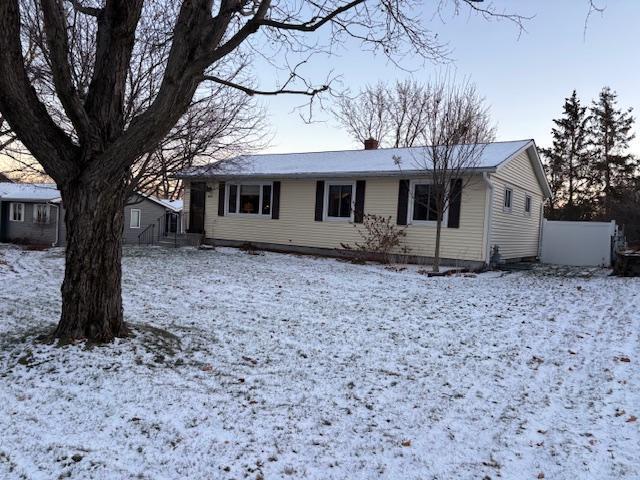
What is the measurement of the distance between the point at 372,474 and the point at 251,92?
3858mm

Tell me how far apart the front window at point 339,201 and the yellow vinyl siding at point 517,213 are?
432 cm

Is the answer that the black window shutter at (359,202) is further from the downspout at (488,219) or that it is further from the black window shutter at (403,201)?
the downspout at (488,219)

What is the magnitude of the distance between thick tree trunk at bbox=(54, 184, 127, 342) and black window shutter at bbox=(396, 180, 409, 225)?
1010 cm

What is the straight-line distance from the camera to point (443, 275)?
11461mm

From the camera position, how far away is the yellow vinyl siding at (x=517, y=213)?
523 inches

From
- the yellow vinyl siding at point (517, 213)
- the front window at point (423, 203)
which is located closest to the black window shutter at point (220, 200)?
the front window at point (423, 203)

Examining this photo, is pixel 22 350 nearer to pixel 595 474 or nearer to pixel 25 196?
pixel 595 474

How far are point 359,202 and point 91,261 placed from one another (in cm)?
1080

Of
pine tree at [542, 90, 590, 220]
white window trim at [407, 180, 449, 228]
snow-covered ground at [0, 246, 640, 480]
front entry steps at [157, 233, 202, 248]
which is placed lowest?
snow-covered ground at [0, 246, 640, 480]

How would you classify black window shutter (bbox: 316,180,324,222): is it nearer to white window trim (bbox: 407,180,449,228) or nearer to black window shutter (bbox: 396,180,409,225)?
black window shutter (bbox: 396,180,409,225)

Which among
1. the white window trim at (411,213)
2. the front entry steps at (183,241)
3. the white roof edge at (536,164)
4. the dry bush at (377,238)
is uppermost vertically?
the white roof edge at (536,164)

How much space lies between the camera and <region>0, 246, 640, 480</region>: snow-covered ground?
284cm

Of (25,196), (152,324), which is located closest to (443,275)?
(152,324)

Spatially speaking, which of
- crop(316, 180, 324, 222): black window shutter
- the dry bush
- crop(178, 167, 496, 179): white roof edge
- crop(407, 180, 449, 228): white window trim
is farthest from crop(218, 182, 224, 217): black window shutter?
crop(407, 180, 449, 228): white window trim
